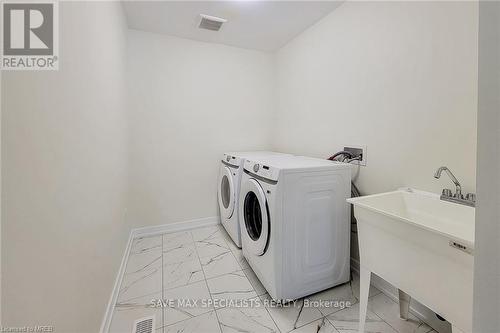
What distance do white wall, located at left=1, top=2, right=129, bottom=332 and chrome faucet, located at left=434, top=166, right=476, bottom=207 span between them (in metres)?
1.71

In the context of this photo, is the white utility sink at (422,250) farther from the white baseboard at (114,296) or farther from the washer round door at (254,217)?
the white baseboard at (114,296)

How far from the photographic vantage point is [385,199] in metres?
1.36

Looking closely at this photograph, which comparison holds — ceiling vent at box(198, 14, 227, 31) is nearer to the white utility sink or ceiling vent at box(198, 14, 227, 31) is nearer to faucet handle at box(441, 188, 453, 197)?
the white utility sink

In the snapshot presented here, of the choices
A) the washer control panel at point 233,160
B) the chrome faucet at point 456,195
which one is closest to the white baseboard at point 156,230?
the washer control panel at point 233,160

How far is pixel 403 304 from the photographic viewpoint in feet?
4.59

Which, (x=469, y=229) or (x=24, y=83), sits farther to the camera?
(x=469, y=229)

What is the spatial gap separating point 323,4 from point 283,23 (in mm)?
452

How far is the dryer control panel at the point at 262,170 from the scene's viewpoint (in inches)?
56.9

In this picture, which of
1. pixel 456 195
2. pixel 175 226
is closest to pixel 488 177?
pixel 456 195

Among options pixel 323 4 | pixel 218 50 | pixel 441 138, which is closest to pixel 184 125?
pixel 218 50

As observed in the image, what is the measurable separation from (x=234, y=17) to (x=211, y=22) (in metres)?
0.25

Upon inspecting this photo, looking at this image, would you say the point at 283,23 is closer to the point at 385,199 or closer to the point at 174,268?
the point at 385,199

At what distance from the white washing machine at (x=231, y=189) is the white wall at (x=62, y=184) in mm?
1075

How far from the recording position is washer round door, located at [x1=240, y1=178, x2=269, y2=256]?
154cm
